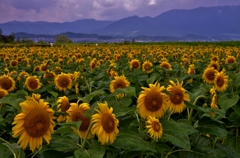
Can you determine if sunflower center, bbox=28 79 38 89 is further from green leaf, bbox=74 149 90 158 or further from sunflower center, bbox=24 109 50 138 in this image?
green leaf, bbox=74 149 90 158

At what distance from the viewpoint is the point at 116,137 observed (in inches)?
75.5

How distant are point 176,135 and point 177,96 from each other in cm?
46

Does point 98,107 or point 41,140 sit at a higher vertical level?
point 98,107

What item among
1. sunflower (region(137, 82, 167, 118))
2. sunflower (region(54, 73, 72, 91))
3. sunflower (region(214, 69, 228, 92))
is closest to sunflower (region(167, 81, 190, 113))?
sunflower (region(137, 82, 167, 118))

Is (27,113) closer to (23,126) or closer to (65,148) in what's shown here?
(23,126)

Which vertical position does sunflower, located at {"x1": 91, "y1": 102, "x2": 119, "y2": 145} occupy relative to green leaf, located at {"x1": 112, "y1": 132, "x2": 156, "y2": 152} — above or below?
above

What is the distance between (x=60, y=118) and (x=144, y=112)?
65cm

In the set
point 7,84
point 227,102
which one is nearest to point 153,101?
point 227,102

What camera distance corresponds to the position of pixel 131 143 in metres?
1.82

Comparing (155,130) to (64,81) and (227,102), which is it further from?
(64,81)

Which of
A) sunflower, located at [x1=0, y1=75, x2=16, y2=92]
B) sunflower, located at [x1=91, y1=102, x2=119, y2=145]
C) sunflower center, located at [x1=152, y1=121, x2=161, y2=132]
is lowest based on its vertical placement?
sunflower, located at [x1=0, y1=75, x2=16, y2=92]

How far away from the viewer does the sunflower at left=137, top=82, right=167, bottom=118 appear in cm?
222

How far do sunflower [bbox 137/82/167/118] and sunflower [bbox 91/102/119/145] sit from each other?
0.38m

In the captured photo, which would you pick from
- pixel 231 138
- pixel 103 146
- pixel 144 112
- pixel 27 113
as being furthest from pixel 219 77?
pixel 27 113
